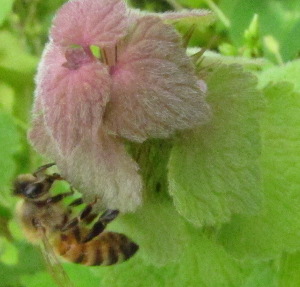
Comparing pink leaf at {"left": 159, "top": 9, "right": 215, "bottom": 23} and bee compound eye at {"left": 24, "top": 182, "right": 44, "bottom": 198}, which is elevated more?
pink leaf at {"left": 159, "top": 9, "right": 215, "bottom": 23}

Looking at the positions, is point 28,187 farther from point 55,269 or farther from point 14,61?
point 14,61

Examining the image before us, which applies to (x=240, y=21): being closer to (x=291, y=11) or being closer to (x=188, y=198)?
(x=291, y=11)

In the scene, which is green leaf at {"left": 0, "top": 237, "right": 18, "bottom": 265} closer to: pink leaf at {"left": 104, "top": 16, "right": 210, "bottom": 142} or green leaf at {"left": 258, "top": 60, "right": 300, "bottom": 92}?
green leaf at {"left": 258, "top": 60, "right": 300, "bottom": 92}

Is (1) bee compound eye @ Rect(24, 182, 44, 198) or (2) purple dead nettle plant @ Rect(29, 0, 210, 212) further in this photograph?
(1) bee compound eye @ Rect(24, 182, 44, 198)

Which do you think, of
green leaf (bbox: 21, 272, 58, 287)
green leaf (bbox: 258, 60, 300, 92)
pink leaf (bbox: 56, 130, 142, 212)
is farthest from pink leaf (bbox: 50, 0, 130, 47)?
green leaf (bbox: 21, 272, 58, 287)

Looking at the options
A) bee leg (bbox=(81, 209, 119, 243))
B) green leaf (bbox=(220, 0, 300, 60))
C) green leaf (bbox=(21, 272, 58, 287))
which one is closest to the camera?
bee leg (bbox=(81, 209, 119, 243))

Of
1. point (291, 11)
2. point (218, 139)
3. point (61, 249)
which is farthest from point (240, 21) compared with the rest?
point (218, 139)

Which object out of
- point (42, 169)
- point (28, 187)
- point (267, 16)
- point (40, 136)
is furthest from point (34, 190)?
point (267, 16)

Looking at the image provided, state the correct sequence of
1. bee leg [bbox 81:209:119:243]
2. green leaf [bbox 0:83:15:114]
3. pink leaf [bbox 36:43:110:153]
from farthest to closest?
green leaf [bbox 0:83:15:114] < bee leg [bbox 81:209:119:243] < pink leaf [bbox 36:43:110:153]
